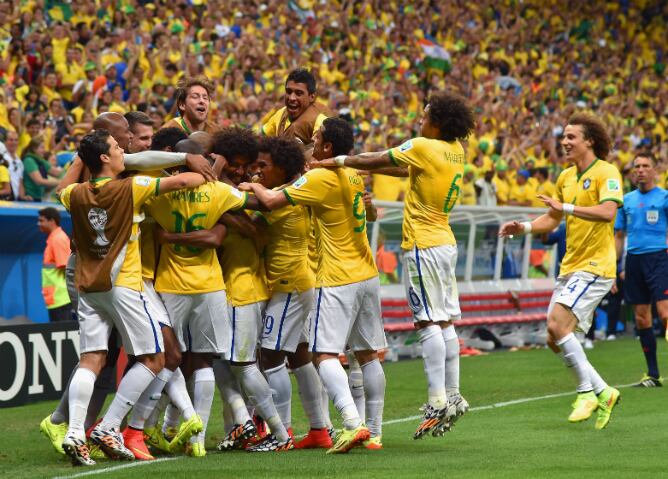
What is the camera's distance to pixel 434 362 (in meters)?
8.48

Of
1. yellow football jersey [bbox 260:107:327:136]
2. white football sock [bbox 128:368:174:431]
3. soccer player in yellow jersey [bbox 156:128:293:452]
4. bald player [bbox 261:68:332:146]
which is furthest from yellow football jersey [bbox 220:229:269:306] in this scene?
yellow football jersey [bbox 260:107:327:136]

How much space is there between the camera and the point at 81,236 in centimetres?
779

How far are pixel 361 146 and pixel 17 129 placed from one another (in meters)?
7.54

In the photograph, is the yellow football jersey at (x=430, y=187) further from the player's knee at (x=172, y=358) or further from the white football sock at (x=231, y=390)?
the player's knee at (x=172, y=358)

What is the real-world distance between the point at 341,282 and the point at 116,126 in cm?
183

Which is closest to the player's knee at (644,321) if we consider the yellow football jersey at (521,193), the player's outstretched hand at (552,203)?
the player's outstretched hand at (552,203)

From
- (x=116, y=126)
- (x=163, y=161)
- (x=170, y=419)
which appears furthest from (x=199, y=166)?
(x=170, y=419)

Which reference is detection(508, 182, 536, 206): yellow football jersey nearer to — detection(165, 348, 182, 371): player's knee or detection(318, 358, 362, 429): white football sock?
detection(318, 358, 362, 429): white football sock

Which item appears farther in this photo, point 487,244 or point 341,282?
point 487,244

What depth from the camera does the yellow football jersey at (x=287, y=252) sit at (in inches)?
336

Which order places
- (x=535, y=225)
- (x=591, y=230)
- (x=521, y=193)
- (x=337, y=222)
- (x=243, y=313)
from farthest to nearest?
(x=521, y=193) → (x=535, y=225) → (x=591, y=230) → (x=243, y=313) → (x=337, y=222)

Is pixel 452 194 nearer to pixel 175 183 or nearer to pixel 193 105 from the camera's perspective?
pixel 175 183

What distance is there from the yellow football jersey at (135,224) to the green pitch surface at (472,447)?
3.76 feet

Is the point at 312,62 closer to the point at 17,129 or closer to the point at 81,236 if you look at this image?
the point at 17,129
